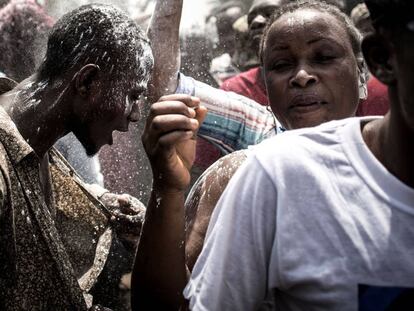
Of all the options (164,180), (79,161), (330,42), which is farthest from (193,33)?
(164,180)

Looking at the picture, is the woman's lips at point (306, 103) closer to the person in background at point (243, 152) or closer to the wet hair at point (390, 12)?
the person in background at point (243, 152)

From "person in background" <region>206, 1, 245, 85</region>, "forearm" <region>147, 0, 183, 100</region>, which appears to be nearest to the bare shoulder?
"forearm" <region>147, 0, 183, 100</region>

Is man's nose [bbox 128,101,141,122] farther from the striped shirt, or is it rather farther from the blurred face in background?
the blurred face in background

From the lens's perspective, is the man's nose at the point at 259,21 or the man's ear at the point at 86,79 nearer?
the man's ear at the point at 86,79

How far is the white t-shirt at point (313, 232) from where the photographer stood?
1.31m

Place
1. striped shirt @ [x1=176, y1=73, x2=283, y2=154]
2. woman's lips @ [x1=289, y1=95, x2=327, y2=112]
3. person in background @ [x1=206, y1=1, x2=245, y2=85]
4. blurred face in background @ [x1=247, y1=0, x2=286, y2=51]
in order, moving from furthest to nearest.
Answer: person in background @ [x1=206, y1=1, x2=245, y2=85], blurred face in background @ [x1=247, y1=0, x2=286, y2=51], striped shirt @ [x1=176, y1=73, x2=283, y2=154], woman's lips @ [x1=289, y1=95, x2=327, y2=112]

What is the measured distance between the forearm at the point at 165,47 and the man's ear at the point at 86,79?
0.35 meters

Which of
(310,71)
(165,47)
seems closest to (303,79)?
(310,71)

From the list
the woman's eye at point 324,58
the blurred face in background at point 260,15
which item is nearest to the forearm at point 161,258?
the woman's eye at point 324,58

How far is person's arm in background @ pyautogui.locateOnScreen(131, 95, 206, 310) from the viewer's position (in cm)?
195

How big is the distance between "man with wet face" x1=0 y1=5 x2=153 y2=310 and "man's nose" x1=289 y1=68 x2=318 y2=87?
0.98 metres

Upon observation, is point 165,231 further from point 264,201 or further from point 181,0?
point 181,0

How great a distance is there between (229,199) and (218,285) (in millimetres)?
177

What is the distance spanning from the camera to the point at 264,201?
1391 mm
